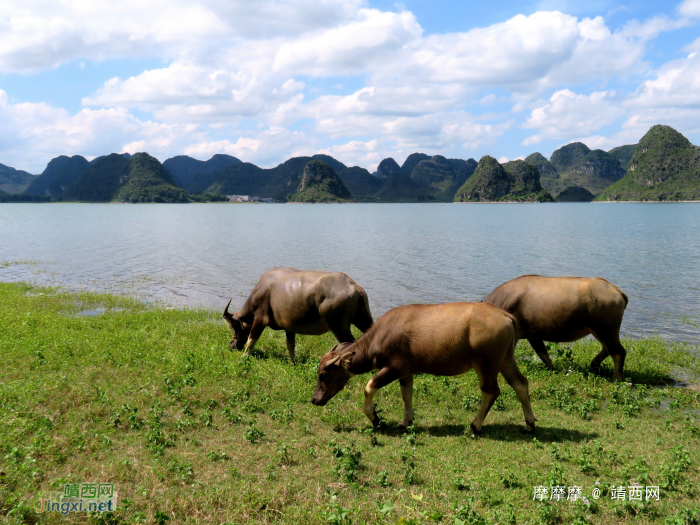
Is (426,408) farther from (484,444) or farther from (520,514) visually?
(520,514)

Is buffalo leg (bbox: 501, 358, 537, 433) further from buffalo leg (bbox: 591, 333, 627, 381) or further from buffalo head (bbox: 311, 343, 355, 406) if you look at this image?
buffalo leg (bbox: 591, 333, 627, 381)

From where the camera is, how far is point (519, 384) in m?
7.57

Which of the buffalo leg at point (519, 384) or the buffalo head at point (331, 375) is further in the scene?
the buffalo head at point (331, 375)

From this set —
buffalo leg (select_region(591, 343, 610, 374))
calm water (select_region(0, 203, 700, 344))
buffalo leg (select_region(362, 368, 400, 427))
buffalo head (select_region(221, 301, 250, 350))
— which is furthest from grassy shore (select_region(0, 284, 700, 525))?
calm water (select_region(0, 203, 700, 344))

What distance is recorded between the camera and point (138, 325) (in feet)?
47.5

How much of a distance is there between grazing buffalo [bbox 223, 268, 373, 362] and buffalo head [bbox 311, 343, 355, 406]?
87.7 inches

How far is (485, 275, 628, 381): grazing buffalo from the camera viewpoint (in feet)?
33.4

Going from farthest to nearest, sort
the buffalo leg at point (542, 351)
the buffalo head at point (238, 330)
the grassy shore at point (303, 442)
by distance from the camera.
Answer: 1. the buffalo head at point (238, 330)
2. the buffalo leg at point (542, 351)
3. the grassy shore at point (303, 442)

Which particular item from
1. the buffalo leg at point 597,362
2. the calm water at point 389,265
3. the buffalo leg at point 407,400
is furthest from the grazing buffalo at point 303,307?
the calm water at point 389,265

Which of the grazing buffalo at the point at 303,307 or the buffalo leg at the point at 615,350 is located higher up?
the grazing buffalo at the point at 303,307

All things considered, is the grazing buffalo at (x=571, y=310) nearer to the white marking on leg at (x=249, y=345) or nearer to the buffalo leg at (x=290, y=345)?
the buffalo leg at (x=290, y=345)

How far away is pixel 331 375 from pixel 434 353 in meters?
1.93

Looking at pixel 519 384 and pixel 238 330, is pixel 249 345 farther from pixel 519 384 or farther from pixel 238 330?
pixel 519 384

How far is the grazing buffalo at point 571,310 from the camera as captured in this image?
1018cm
